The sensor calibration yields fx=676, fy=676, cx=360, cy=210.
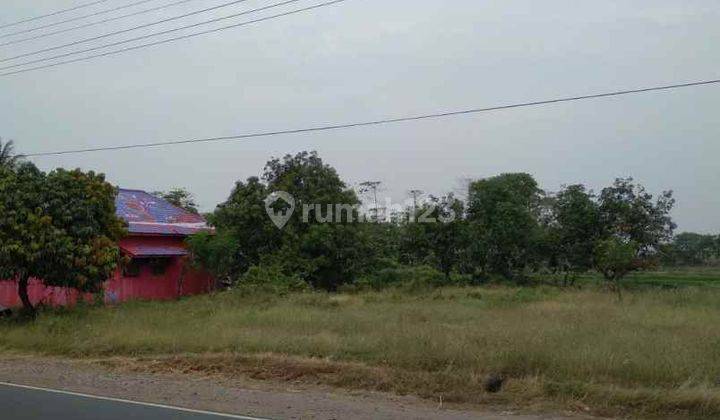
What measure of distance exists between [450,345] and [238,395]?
397 cm

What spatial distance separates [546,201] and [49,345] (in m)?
29.0

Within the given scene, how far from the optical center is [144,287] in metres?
29.5

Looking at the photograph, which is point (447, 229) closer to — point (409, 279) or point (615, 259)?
point (409, 279)

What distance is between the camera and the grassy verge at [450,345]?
1059 cm

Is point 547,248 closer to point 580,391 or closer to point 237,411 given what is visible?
point 580,391

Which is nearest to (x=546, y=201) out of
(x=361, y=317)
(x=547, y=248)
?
(x=547, y=248)

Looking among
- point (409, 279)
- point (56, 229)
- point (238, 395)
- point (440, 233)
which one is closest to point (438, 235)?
point (440, 233)

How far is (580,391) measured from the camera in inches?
409

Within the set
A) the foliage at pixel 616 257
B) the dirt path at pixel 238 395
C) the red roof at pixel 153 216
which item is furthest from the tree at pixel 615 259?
the dirt path at pixel 238 395

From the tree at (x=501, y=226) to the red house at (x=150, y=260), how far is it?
13.6 meters

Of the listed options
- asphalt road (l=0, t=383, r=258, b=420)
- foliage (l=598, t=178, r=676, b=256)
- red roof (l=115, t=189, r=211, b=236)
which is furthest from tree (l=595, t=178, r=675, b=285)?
asphalt road (l=0, t=383, r=258, b=420)

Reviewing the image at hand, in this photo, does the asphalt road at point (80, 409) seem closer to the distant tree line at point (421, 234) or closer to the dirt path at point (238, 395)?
the dirt path at point (238, 395)

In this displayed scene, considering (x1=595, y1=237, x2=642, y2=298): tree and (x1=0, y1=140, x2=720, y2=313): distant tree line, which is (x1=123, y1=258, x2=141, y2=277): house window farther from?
(x1=595, y1=237, x2=642, y2=298): tree

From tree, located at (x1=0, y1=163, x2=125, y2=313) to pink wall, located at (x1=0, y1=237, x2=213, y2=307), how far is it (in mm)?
4836
